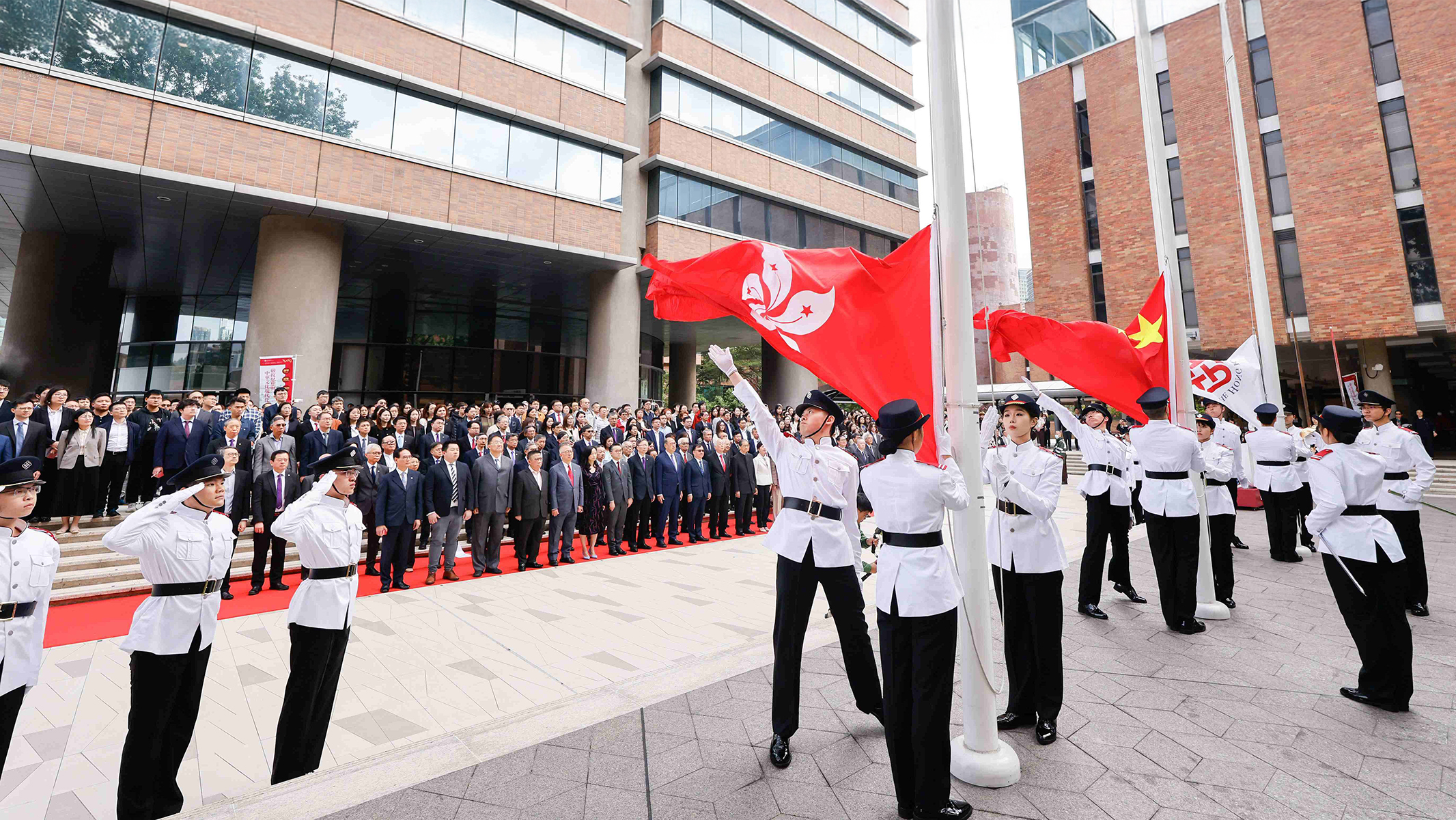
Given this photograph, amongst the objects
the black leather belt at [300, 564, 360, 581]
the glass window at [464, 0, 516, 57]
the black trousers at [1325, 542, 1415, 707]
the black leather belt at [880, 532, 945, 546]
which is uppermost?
the glass window at [464, 0, 516, 57]

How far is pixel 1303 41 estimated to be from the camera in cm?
2225

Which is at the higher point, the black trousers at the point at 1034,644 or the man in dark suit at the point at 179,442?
the man in dark suit at the point at 179,442

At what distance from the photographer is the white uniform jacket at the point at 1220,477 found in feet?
23.1

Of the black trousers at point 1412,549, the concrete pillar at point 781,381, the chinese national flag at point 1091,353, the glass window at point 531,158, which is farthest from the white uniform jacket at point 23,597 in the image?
the concrete pillar at point 781,381

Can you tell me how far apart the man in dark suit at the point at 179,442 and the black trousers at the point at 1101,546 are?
1272 centimetres

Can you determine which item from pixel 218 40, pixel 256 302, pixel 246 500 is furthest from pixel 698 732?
pixel 218 40

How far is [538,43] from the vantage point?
17.8 m

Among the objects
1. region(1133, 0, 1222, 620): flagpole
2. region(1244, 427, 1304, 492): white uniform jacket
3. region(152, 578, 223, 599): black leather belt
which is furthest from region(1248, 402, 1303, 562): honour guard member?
region(152, 578, 223, 599): black leather belt

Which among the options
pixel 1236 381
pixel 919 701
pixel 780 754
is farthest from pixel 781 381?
pixel 919 701

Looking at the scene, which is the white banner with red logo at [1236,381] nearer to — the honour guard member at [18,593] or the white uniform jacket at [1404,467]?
the white uniform jacket at [1404,467]

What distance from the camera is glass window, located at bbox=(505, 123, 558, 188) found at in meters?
17.2

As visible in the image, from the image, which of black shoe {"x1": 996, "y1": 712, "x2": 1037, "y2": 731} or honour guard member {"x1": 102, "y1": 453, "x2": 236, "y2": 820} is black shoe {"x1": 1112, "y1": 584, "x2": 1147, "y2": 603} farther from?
honour guard member {"x1": 102, "y1": 453, "x2": 236, "y2": 820}

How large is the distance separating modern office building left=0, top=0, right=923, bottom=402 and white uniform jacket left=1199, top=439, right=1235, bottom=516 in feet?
49.9

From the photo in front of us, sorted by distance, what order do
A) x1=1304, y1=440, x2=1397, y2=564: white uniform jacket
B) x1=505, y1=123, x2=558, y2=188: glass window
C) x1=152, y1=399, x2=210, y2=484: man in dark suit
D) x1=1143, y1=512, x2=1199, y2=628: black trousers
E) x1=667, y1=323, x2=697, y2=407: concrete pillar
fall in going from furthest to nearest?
x1=667, y1=323, x2=697, y2=407: concrete pillar < x1=505, y1=123, x2=558, y2=188: glass window < x1=152, y1=399, x2=210, y2=484: man in dark suit < x1=1143, y1=512, x2=1199, y2=628: black trousers < x1=1304, y1=440, x2=1397, y2=564: white uniform jacket
